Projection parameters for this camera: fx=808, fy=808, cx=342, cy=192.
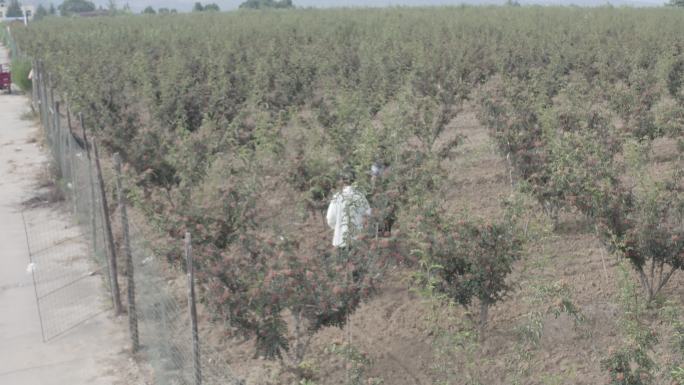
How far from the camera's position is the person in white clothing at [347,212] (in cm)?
700

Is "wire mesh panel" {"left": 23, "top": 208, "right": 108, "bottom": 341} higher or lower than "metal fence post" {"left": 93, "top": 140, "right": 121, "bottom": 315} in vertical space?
lower

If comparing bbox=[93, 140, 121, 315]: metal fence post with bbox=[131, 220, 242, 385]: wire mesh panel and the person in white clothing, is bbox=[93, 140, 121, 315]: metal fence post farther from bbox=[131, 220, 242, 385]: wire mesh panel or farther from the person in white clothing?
the person in white clothing

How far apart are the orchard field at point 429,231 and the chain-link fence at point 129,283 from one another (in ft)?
1.12

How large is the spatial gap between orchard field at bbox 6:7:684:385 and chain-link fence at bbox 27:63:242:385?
1.12 ft

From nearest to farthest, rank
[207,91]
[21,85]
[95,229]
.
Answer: [95,229] < [207,91] < [21,85]

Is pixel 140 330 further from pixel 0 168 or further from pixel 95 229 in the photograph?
pixel 0 168

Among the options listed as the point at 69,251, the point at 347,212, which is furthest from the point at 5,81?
the point at 347,212

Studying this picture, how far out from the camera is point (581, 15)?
1692 inches

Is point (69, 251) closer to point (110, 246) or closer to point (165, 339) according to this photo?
point (110, 246)

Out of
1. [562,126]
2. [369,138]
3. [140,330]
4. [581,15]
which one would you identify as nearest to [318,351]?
[140,330]

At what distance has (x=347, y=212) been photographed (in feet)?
22.7

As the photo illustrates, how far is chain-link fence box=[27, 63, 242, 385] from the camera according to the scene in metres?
7.01

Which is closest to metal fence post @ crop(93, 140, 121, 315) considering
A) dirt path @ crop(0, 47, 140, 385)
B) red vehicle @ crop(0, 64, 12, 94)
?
dirt path @ crop(0, 47, 140, 385)

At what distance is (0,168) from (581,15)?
113 feet
